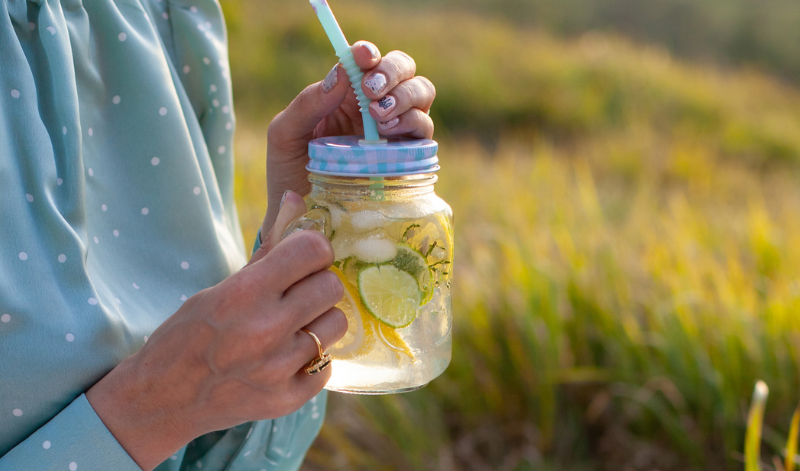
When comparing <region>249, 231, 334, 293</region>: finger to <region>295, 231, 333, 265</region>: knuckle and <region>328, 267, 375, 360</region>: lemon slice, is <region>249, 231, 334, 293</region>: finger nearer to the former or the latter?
<region>295, 231, 333, 265</region>: knuckle

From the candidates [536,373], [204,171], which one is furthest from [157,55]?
[536,373]

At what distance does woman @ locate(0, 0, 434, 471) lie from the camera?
0.67m

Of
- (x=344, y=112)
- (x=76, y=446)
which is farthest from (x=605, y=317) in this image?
(x=76, y=446)

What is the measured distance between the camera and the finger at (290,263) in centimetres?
64

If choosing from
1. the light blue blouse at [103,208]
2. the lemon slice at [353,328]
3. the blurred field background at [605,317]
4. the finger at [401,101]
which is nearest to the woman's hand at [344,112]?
the finger at [401,101]

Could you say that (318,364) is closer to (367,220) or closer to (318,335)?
(318,335)

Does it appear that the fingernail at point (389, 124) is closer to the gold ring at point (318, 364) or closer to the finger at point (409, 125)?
the finger at point (409, 125)

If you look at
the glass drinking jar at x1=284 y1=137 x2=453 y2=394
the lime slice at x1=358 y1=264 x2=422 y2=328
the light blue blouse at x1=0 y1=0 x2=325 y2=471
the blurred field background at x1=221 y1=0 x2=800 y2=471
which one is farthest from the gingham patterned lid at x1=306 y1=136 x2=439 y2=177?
the blurred field background at x1=221 y1=0 x2=800 y2=471

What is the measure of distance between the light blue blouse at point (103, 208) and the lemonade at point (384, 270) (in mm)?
240

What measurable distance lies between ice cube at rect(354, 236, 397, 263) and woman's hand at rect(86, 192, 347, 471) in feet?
0.30

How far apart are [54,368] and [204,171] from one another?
1.32ft

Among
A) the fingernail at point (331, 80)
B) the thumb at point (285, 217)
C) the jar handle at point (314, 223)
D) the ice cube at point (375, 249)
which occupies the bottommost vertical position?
the ice cube at point (375, 249)

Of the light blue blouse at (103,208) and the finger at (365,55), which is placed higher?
the finger at (365,55)

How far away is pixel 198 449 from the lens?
1.04m
